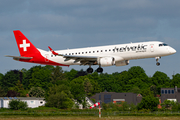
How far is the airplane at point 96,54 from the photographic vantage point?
57875mm

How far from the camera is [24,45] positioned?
218ft

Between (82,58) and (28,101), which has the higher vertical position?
(82,58)

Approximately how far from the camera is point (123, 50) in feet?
192

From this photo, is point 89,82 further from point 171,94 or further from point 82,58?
point 82,58

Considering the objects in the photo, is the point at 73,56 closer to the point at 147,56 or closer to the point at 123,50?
the point at 123,50

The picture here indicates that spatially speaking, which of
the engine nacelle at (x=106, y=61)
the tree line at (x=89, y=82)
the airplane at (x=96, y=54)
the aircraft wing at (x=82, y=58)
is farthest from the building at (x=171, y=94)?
the engine nacelle at (x=106, y=61)

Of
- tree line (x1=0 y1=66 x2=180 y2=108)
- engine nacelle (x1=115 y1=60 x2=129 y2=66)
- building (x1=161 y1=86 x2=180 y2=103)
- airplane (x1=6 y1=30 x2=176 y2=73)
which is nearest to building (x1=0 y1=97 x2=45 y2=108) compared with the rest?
tree line (x1=0 y1=66 x2=180 y2=108)

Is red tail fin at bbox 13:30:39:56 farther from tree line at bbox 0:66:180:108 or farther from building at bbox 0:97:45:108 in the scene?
tree line at bbox 0:66:180:108

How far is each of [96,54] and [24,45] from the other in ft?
49.1

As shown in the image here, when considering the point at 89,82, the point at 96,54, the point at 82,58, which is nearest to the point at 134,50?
the point at 96,54

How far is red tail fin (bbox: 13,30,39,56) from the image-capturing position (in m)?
66.0

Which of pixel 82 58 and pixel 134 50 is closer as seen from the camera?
pixel 134 50

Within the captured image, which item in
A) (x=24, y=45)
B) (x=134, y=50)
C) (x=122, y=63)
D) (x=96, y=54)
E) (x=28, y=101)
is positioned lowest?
(x=28, y=101)

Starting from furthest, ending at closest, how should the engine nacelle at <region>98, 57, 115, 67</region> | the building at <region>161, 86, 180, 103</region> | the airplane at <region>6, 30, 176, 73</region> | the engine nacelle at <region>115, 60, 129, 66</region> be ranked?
the building at <region>161, 86, 180, 103</region>
the engine nacelle at <region>115, 60, 129, 66</region>
the engine nacelle at <region>98, 57, 115, 67</region>
the airplane at <region>6, 30, 176, 73</region>
